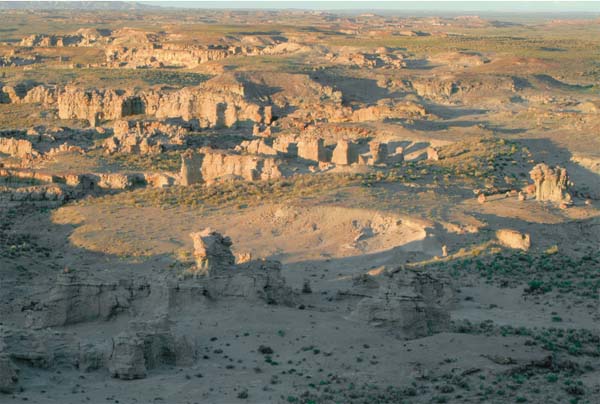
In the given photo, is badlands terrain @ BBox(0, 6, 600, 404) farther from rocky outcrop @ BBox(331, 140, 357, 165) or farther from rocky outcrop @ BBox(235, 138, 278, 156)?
rocky outcrop @ BBox(235, 138, 278, 156)

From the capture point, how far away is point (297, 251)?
32688 mm

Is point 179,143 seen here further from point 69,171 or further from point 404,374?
point 404,374

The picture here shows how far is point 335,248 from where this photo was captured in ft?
107

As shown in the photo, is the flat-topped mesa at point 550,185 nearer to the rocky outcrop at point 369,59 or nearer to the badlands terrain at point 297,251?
the badlands terrain at point 297,251

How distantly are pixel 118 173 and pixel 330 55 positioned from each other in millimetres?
70471

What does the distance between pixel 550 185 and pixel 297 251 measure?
985cm

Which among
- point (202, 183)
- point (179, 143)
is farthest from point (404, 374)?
point (179, 143)

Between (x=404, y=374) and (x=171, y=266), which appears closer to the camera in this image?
(x=404, y=374)

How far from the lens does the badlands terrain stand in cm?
1973

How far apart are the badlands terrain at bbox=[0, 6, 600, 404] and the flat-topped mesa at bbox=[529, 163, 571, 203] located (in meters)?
0.07

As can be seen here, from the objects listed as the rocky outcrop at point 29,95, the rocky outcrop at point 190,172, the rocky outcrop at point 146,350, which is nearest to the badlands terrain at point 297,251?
the rocky outcrop at point 146,350

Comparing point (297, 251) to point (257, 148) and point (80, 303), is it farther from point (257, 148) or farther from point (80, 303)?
point (257, 148)

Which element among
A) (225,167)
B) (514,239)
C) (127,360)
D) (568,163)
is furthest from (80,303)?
(568,163)

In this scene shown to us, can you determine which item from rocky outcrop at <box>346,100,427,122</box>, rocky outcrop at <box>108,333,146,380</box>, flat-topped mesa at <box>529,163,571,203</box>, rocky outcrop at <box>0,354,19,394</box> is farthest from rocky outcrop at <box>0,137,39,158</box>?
rocky outcrop at <box>0,354,19,394</box>
